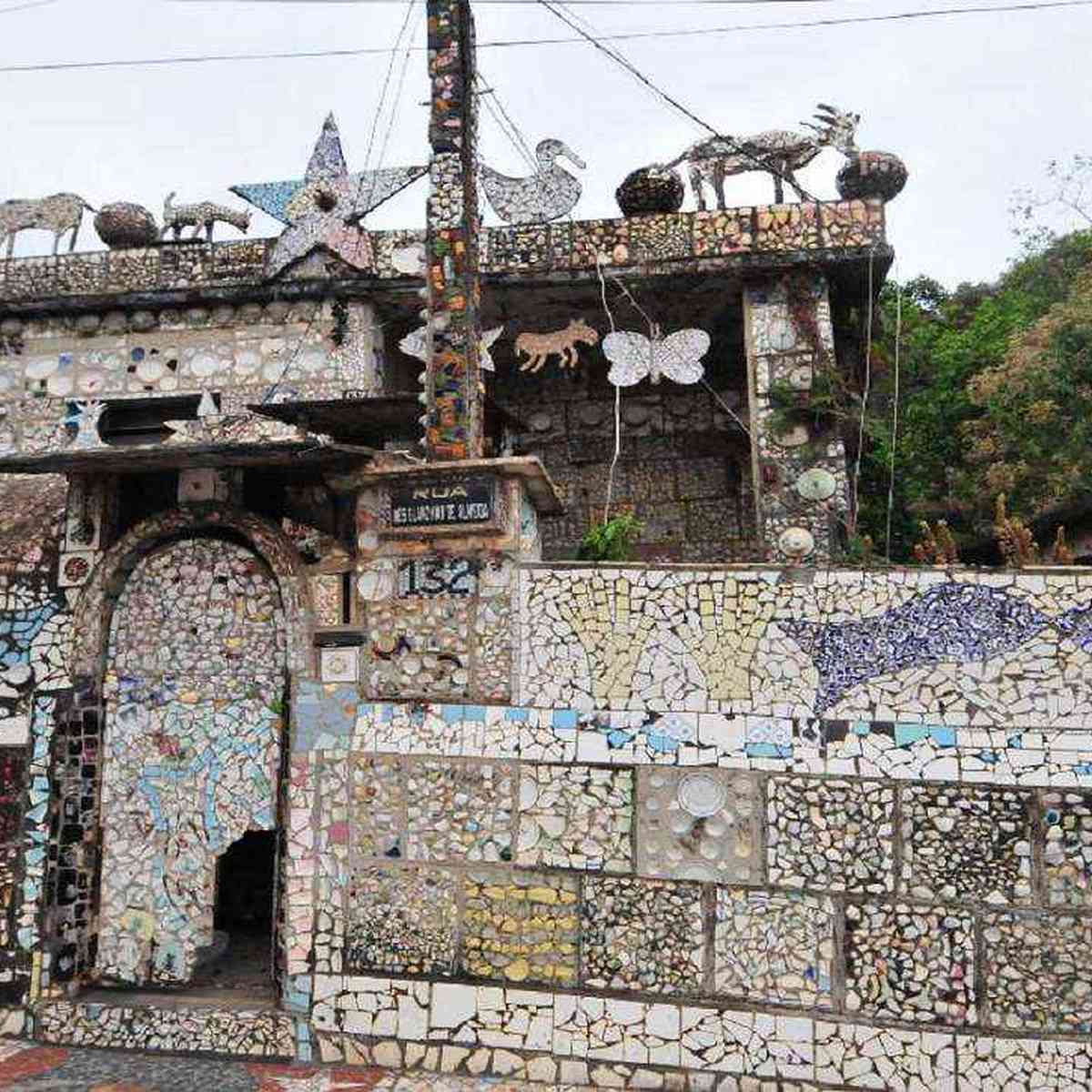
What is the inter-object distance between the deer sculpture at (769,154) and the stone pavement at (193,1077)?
8.64 meters

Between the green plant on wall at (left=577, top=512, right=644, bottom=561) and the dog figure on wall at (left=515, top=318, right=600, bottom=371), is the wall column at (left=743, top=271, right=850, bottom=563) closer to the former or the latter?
the dog figure on wall at (left=515, top=318, right=600, bottom=371)

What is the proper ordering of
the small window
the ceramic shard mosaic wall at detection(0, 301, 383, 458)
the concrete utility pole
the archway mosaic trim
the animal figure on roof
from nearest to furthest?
the archway mosaic trim
the concrete utility pole
the small window
the ceramic shard mosaic wall at detection(0, 301, 383, 458)
the animal figure on roof

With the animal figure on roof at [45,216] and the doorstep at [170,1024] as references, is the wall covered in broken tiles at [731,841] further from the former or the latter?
the animal figure on roof at [45,216]

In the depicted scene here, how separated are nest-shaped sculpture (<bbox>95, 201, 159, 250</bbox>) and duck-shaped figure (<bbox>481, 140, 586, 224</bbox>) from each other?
13.2ft

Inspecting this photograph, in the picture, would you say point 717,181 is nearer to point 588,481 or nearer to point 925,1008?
point 588,481

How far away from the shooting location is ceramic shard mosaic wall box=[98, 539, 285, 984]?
685cm

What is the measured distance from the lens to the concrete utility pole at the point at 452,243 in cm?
709

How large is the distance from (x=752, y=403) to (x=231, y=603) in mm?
5727

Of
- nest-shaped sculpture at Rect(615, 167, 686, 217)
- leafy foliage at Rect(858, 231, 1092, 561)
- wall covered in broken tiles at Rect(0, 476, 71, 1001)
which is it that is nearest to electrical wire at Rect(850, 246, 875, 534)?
leafy foliage at Rect(858, 231, 1092, 561)

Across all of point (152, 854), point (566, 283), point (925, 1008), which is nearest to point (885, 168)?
point (566, 283)

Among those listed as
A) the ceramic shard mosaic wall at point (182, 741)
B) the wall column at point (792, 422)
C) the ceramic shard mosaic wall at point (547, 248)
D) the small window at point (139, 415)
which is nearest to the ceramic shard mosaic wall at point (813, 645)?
the ceramic shard mosaic wall at point (182, 741)

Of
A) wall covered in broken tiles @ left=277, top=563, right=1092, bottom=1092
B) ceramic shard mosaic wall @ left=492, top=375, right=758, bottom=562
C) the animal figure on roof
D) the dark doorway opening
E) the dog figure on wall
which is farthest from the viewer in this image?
ceramic shard mosaic wall @ left=492, top=375, right=758, bottom=562

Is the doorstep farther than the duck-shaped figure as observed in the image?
No

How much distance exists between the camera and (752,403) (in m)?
10.2
